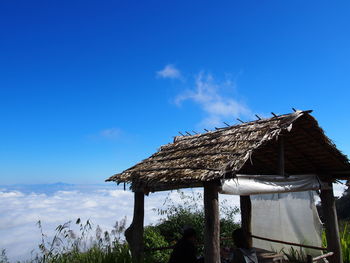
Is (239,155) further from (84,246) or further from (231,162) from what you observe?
(84,246)

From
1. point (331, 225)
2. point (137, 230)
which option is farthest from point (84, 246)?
point (331, 225)

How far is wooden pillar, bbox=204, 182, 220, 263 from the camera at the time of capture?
5.05m

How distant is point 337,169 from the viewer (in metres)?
7.73

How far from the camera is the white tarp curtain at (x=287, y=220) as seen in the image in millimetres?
9086

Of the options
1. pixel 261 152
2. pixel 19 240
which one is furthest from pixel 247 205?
pixel 19 240

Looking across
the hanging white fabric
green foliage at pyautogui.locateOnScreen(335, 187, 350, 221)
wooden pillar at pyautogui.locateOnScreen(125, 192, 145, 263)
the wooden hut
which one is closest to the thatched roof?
the wooden hut

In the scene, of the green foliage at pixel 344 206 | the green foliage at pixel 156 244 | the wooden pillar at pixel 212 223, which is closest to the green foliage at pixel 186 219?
the green foliage at pixel 156 244

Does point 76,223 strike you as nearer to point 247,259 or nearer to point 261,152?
point 247,259

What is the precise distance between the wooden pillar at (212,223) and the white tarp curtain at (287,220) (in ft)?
16.7

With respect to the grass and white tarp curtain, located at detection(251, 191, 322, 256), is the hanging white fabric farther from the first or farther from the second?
the grass

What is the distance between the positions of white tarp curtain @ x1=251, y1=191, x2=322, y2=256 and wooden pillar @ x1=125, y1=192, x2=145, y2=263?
4713mm

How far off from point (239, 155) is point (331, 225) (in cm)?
441

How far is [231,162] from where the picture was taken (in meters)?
5.02

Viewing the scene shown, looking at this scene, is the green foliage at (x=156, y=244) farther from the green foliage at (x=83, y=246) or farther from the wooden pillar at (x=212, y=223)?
the wooden pillar at (x=212, y=223)
